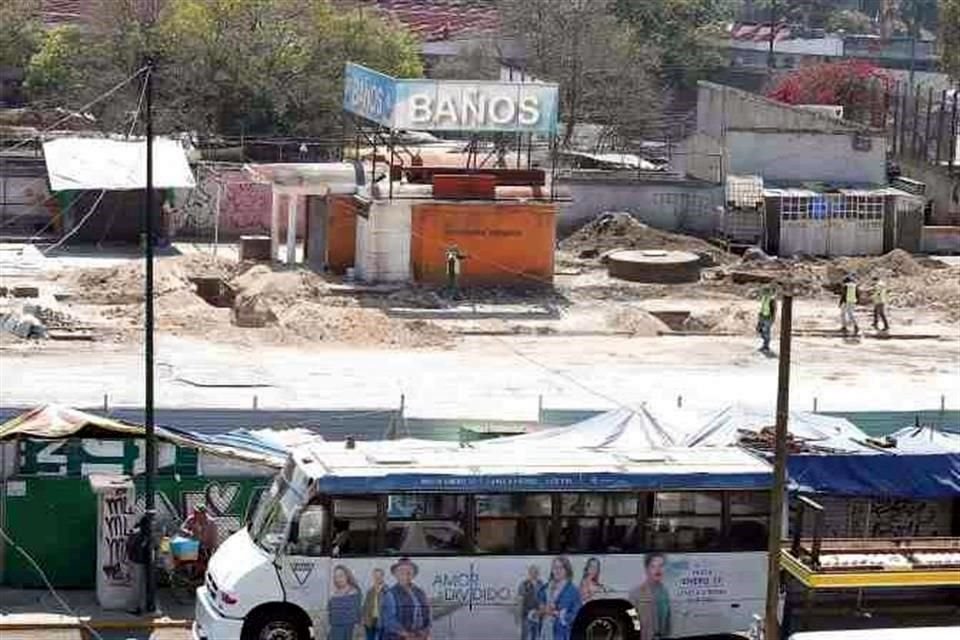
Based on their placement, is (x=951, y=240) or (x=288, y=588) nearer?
(x=288, y=588)

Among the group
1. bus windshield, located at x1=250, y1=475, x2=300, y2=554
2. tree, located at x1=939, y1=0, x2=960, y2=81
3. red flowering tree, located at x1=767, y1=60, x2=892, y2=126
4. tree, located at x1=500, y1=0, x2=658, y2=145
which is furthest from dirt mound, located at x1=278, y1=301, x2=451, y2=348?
tree, located at x1=939, y1=0, x2=960, y2=81

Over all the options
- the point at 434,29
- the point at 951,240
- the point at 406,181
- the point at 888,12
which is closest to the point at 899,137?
the point at 951,240

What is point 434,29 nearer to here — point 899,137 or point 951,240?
point 899,137

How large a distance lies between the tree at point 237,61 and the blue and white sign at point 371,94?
14.7 metres

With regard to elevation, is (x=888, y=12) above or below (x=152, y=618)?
above

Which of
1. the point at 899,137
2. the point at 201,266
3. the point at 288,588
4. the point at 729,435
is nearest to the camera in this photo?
the point at 288,588

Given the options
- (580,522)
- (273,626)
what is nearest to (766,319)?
(580,522)

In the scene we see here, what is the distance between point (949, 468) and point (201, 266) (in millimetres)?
29134

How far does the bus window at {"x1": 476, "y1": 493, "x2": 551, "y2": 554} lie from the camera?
67.5ft

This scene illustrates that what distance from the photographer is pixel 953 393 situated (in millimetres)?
38125

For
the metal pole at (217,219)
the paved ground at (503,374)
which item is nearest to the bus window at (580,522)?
the paved ground at (503,374)

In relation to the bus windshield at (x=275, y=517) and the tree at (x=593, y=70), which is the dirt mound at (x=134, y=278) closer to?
the bus windshield at (x=275, y=517)

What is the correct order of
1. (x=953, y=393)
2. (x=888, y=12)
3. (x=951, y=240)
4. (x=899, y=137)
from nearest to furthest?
(x=953, y=393) → (x=951, y=240) → (x=899, y=137) → (x=888, y=12)

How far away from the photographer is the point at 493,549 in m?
20.6
